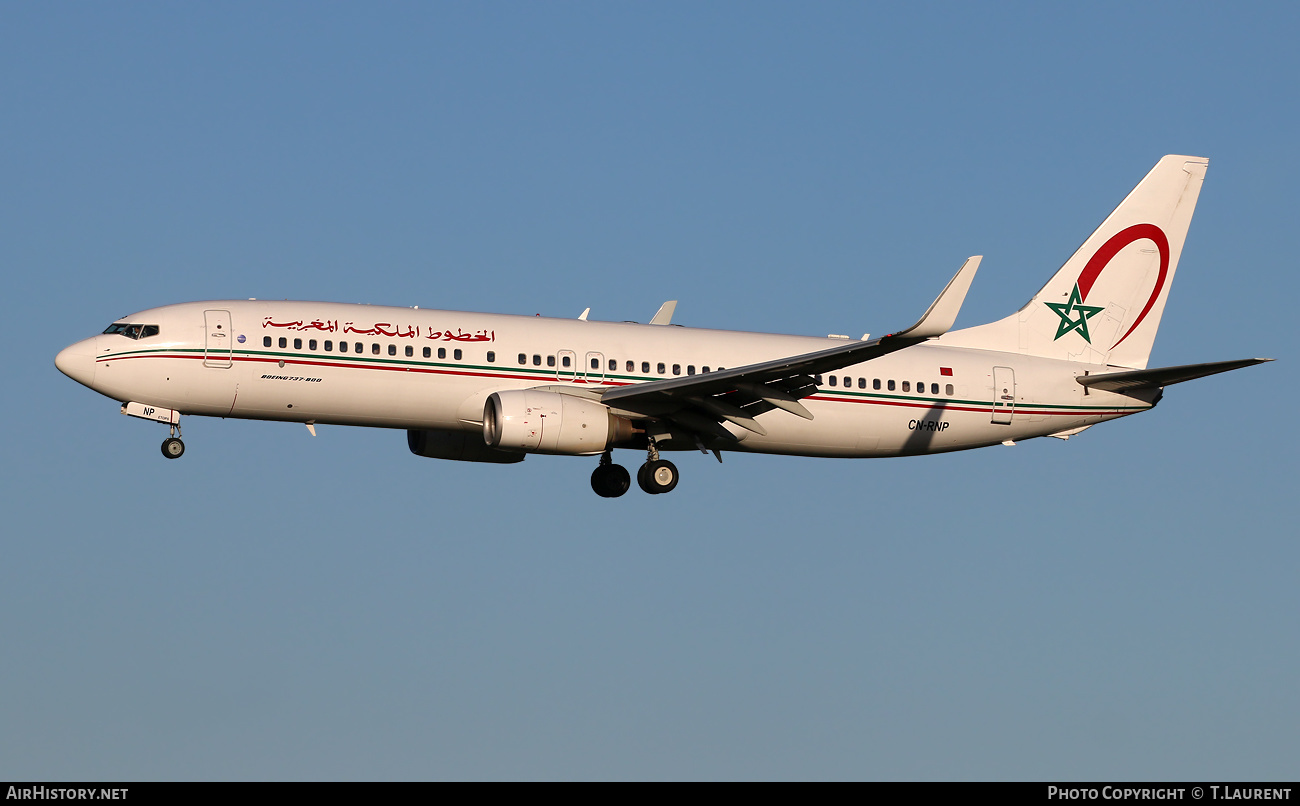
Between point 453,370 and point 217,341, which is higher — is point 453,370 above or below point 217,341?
below

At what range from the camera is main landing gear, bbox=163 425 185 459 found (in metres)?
43.0

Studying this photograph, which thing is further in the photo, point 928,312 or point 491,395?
point 491,395

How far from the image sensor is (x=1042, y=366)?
49.6 metres

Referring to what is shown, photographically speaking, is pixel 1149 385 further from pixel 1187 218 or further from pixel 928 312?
pixel 928 312

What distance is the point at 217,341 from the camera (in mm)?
42469

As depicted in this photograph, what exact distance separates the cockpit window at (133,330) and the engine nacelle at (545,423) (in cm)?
901

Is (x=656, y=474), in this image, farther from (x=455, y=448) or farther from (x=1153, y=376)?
(x=1153, y=376)

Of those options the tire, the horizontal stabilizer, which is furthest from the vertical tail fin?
the tire

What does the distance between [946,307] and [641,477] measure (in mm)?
11697

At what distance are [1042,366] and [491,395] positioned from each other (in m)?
17.5

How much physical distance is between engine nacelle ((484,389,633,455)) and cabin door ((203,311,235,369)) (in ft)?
22.7

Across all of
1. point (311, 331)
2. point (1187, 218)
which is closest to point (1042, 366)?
point (1187, 218)

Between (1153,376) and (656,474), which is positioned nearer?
(656,474)

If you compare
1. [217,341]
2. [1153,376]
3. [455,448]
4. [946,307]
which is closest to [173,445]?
[217,341]
